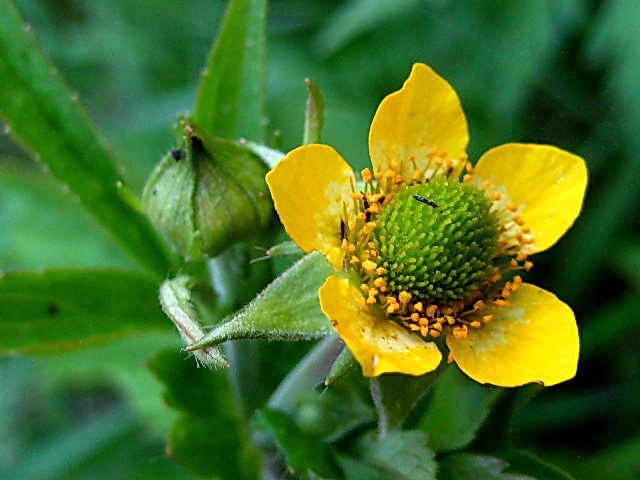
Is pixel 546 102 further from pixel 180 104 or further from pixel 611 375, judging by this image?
pixel 180 104

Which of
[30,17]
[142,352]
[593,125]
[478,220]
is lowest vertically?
[142,352]

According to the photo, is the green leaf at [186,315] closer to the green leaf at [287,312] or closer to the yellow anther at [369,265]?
the green leaf at [287,312]

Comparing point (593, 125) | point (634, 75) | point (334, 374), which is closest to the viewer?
point (334, 374)

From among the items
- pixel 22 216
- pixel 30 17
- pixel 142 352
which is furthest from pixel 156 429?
pixel 30 17

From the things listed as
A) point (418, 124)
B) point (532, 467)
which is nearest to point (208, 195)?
point (418, 124)

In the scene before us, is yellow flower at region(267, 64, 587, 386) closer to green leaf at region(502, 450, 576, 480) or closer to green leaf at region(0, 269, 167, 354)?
green leaf at region(502, 450, 576, 480)

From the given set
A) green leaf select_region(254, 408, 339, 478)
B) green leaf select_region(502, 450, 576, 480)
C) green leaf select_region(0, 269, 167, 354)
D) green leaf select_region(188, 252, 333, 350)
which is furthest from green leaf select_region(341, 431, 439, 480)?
green leaf select_region(0, 269, 167, 354)

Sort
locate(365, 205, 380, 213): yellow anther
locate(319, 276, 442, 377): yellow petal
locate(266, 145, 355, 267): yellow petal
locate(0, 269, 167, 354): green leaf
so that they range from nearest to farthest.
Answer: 1. locate(319, 276, 442, 377): yellow petal
2. locate(266, 145, 355, 267): yellow petal
3. locate(365, 205, 380, 213): yellow anther
4. locate(0, 269, 167, 354): green leaf

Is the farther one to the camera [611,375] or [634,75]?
[611,375]

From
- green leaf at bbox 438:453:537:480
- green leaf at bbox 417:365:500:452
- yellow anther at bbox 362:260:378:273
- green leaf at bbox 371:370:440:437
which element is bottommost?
green leaf at bbox 417:365:500:452
